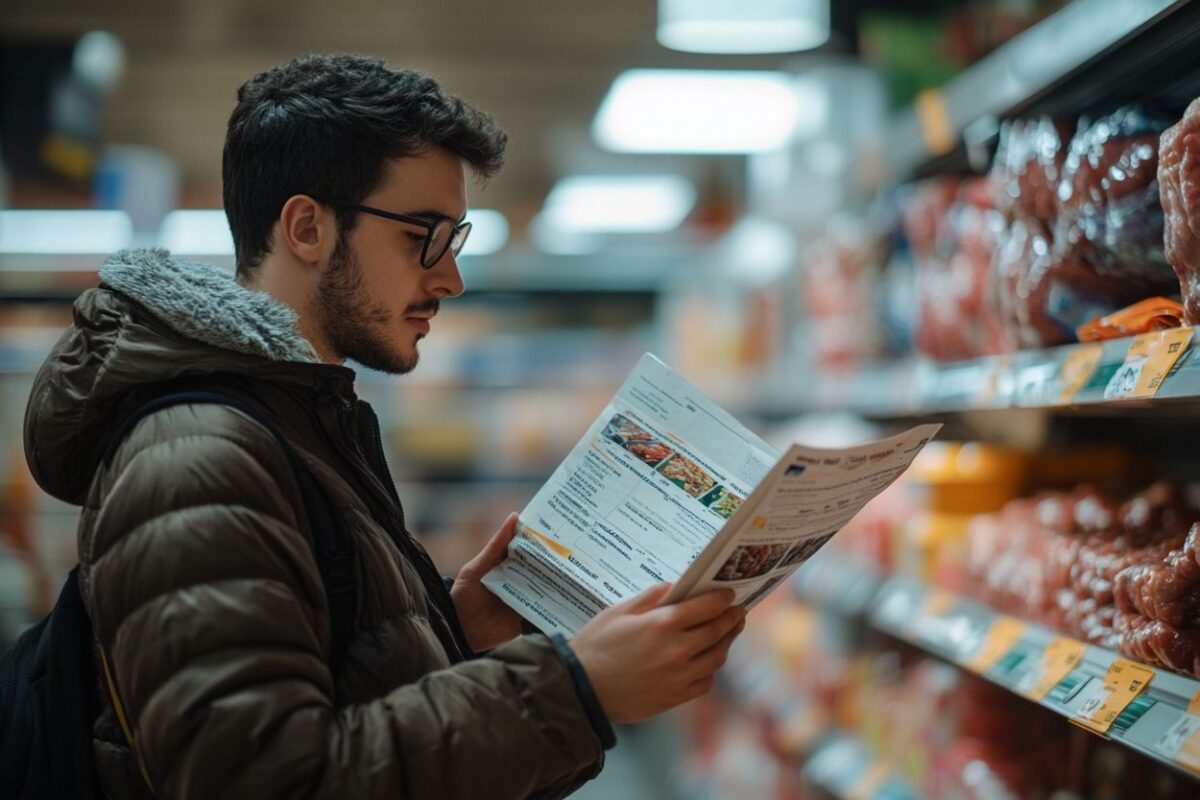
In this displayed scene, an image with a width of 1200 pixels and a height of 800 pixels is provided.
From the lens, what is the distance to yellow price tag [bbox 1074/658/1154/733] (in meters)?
1.41

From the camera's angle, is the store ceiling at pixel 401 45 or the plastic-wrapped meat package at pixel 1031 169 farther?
the store ceiling at pixel 401 45

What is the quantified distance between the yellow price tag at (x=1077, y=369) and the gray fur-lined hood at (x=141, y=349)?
0.96m

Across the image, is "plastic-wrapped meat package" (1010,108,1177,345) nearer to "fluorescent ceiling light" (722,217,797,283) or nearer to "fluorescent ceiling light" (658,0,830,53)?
"fluorescent ceiling light" (658,0,830,53)

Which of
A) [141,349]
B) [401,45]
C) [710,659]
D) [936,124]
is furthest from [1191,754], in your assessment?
[401,45]

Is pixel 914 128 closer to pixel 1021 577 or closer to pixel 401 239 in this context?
pixel 1021 577

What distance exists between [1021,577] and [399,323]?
1089mm

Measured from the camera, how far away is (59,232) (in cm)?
634

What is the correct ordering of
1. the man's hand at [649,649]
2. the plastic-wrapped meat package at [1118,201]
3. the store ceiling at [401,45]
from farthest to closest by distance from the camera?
1. the store ceiling at [401,45]
2. the plastic-wrapped meat package at [1118,201]
3. the man's hand at [649,649]

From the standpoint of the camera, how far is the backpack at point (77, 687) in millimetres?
1232

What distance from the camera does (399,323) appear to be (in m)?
1.46

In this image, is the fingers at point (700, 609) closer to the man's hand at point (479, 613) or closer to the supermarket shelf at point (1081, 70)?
the man's hand at point (479, 613)

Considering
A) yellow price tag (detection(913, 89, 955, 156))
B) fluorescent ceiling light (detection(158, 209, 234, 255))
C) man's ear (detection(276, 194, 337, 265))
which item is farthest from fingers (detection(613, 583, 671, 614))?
fluorescent ceiling light (detection(158, 209, 234, 255))

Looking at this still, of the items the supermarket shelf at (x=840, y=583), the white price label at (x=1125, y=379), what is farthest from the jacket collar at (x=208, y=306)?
the supermarket shelf at (x=840, y=583)

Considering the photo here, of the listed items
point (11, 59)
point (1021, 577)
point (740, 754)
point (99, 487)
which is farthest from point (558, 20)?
point (99, 487)
